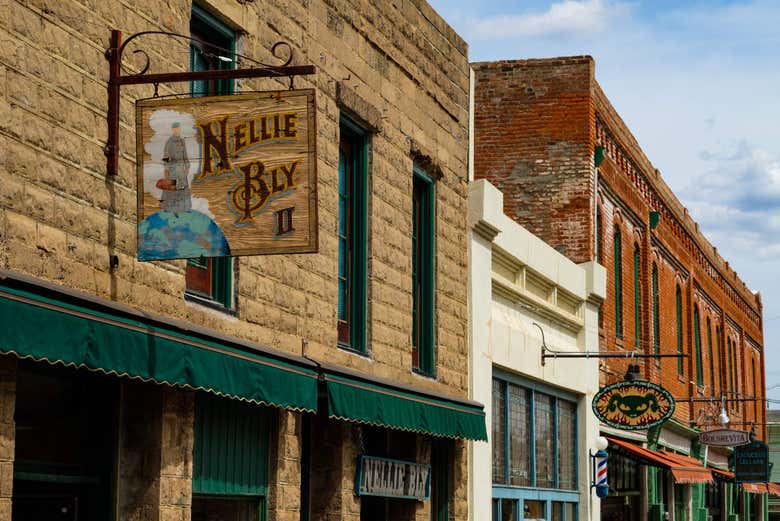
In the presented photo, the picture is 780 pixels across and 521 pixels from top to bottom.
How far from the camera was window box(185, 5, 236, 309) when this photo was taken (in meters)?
12.4

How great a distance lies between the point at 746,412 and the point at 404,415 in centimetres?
3993

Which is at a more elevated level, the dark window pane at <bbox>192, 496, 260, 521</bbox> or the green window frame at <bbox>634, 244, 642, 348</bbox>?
the green window frame at <bbox>634, 244, 642, 348</bbox>

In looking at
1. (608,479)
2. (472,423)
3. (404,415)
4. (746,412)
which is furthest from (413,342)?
(746,412)

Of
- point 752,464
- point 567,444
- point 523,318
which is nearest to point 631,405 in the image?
point 567,444

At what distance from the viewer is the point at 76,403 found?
1081 centimetres

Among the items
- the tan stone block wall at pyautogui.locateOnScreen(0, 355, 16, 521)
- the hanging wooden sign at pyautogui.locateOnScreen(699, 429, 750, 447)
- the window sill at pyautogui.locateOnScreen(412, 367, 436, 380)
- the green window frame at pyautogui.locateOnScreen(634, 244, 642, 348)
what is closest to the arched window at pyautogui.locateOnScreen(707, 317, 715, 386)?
the hanging wooden sign at pyautogui.locateOnScreen(699, 429, 750, 447)

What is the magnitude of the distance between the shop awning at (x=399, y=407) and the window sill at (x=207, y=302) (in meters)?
1.31

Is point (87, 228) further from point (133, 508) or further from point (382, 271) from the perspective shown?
point (382, 271)

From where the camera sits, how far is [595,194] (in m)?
27.8

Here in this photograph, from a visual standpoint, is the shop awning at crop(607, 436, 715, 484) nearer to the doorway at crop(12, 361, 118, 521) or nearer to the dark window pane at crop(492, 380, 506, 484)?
the dark window pane at crop(492, 380, 506, 484)

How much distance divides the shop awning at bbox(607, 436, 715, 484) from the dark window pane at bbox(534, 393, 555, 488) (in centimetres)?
340

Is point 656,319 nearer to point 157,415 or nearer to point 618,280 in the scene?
point 618,280

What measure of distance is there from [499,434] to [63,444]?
11088 mm

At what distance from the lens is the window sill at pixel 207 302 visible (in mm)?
12031
